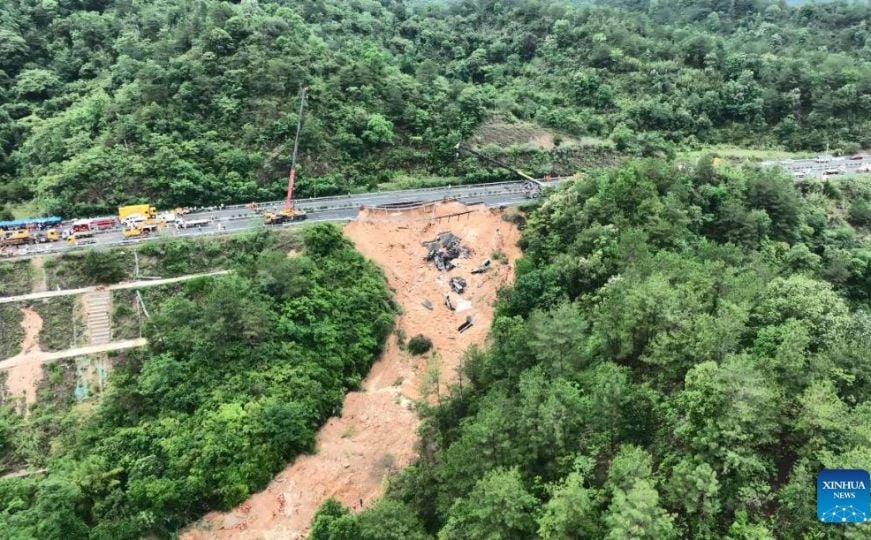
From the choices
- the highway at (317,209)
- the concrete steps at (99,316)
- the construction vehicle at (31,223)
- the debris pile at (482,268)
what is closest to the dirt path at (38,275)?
the highway at (317,209)

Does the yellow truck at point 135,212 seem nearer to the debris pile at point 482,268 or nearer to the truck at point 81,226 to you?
the truck at point 81,226

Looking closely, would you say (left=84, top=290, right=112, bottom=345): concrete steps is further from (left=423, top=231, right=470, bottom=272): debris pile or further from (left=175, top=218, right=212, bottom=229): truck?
(left=423, top=231, right=470, bottom=272): debris pile

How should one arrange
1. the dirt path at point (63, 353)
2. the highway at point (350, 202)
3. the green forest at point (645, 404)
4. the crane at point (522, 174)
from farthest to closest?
the crane at point (522, 174)
the highway at point (350, 202)
the dirt path at point (63, 353)
the green forest at point (645, 404)

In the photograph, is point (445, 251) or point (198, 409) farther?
point (445, 251)

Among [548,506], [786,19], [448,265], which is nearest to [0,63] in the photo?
[448,265]

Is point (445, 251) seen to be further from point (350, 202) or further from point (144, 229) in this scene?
point (144, 229)

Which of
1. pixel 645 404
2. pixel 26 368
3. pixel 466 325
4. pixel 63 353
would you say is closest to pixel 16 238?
pixel 63 353
